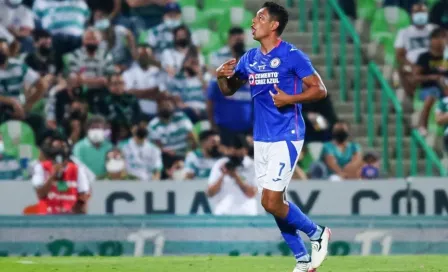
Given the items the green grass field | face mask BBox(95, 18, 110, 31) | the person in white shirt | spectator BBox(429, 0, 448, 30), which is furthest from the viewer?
spectator BBox(429, 0, 448, 30)

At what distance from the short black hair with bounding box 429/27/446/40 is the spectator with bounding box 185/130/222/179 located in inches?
144

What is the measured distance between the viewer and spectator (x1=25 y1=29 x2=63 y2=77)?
52.7 ft

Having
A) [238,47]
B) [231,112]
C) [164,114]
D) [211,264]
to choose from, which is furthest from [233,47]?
[211,264]

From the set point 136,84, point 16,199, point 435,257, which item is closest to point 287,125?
point 435,257

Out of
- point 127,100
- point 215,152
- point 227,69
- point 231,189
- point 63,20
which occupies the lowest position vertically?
point 231,189

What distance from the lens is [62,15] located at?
54.0 feet

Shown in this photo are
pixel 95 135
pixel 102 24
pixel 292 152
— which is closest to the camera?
pixel 292 152

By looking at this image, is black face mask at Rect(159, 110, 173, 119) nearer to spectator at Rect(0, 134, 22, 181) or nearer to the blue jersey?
spectator at Rect(0, 134, 22, 181)

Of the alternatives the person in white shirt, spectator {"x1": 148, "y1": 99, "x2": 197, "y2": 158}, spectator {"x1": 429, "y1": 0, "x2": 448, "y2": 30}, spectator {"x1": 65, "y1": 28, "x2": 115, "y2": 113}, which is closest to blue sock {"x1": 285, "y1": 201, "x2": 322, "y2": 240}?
the person in white shirt

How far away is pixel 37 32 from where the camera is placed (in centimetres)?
1630

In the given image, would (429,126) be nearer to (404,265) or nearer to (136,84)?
(136,84)

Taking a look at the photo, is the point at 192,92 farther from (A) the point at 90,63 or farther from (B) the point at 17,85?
(B) the point at 17,85

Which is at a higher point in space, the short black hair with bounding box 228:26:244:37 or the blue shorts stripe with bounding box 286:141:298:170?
the short black hair with bounding box 228:26:244:37

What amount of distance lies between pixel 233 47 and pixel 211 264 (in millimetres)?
5788
